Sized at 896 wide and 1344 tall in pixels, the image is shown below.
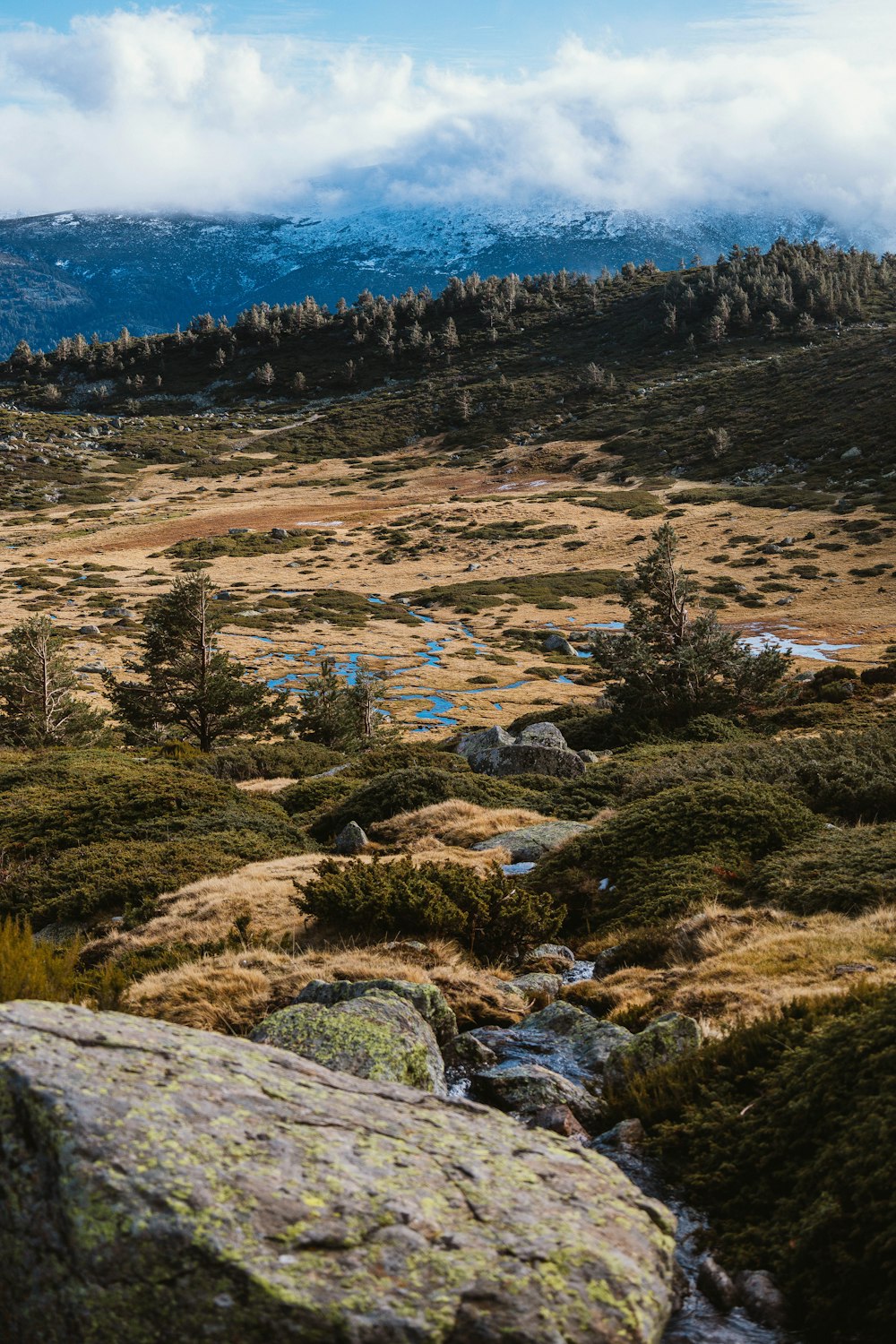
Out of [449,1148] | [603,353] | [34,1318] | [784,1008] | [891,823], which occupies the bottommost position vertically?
[891,823]

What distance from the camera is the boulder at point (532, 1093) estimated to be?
22.0ft

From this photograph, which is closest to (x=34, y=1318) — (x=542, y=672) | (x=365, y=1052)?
(x=365, y=1052)

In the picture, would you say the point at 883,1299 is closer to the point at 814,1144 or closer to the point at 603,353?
the point at 814,1144

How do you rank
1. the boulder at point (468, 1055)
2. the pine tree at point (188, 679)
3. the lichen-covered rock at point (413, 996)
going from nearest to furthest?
the boulder at point (468, 1055), the lichen-covered rock at point (413, 996), the pine tree at point (188, 679)

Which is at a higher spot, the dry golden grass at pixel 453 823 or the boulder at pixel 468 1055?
the boulder at pixel 468 1055

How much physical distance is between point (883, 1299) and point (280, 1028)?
4432 millimetres

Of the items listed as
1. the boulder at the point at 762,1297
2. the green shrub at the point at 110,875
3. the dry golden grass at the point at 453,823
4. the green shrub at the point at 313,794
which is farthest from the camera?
the green shrub at the point at 313,794

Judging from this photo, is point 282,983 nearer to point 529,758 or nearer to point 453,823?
point 453,823

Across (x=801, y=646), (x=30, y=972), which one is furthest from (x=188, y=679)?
(x=801, y=646)

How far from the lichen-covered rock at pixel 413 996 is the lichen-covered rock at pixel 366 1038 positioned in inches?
19.1

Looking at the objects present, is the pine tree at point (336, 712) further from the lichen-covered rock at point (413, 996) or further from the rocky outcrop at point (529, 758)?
the lichen-covered rock at point (413, 996)

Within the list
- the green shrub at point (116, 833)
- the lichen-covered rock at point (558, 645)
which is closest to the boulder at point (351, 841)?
the green shrub at point (116, 833)

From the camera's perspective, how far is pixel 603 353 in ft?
618

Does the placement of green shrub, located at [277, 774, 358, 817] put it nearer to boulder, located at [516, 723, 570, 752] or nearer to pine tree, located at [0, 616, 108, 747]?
boulder, located at [516, 723, 570, 752]
